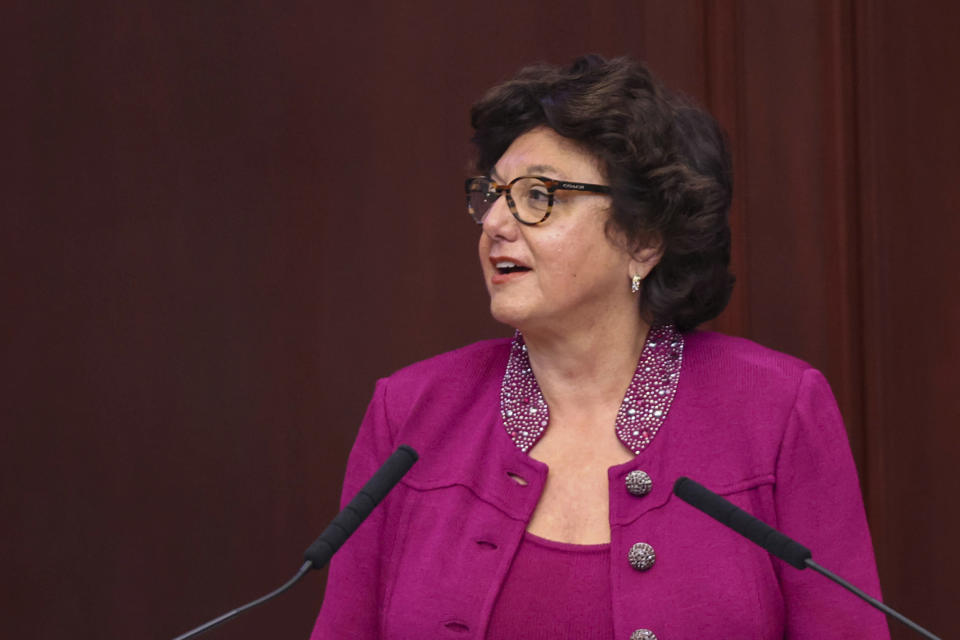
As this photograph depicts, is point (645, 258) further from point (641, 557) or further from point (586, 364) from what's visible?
point (641, 557)

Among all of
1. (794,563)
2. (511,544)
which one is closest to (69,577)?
(511,544)

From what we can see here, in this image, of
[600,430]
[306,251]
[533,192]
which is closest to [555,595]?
[600,430]

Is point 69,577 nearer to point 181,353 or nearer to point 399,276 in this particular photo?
point 181,353

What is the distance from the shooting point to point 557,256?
1.80 metres

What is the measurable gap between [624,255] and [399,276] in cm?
77

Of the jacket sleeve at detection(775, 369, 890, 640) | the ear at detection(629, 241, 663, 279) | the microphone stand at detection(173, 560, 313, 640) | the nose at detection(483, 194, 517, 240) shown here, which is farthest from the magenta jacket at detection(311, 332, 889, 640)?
the microphone stand at detection(173, 560, 313, 640)

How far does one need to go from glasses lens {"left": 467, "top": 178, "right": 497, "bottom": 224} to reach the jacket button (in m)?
0.46

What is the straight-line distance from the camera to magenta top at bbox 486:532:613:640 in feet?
5.54

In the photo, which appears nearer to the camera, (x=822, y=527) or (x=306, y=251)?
(x=822, y=527)

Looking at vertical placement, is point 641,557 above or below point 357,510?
below

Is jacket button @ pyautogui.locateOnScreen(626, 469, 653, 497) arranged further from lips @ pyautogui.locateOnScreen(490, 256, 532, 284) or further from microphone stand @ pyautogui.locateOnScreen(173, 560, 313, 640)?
microphone stand @ pyautogui.locateOnScreen(173, 560, 313, 640)

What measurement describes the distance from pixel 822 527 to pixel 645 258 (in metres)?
0.47

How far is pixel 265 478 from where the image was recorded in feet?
8.21

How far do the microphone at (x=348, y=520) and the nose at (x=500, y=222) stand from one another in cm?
43
